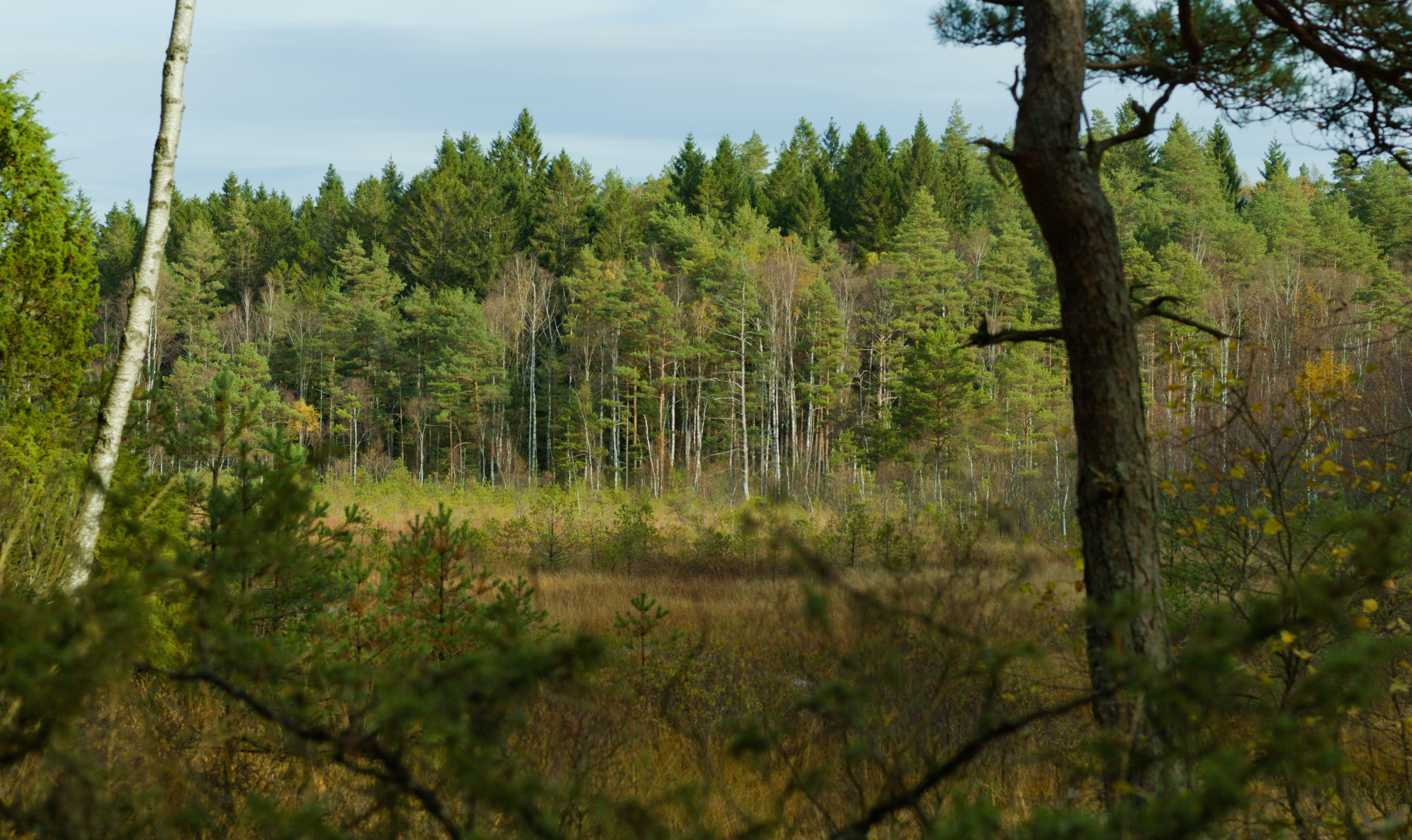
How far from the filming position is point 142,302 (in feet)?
18.3

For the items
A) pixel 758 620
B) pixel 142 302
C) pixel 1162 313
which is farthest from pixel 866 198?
pixel 1162 313

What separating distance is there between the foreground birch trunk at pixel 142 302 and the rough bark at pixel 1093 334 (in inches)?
195

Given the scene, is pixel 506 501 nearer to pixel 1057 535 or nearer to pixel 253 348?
pixel 1057 535

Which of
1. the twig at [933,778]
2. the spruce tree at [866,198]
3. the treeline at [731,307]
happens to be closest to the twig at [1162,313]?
the twig at [933,778]

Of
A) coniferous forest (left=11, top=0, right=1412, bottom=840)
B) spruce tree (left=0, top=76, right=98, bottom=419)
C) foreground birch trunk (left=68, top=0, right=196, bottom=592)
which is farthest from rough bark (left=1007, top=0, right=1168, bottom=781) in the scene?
spruce tree (left=0, top=76, right=98, bottom=419)

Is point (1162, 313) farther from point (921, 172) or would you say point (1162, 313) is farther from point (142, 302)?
point (921, 172)

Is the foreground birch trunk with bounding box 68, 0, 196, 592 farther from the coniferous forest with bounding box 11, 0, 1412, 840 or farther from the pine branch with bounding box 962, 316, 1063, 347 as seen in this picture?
the pine branch with bounding box 962, 316, 1063, 347

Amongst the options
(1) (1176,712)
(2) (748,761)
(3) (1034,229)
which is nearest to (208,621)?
(2) (748,761)

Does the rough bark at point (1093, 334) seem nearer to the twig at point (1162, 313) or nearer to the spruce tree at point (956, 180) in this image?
the twig at point (1162, 313)

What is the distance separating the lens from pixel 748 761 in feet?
5.00

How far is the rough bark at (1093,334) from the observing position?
3246mm

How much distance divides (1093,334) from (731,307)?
31103mm

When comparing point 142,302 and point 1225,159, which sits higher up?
point 1225,159

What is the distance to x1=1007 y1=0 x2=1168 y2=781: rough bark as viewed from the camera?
128 inches
